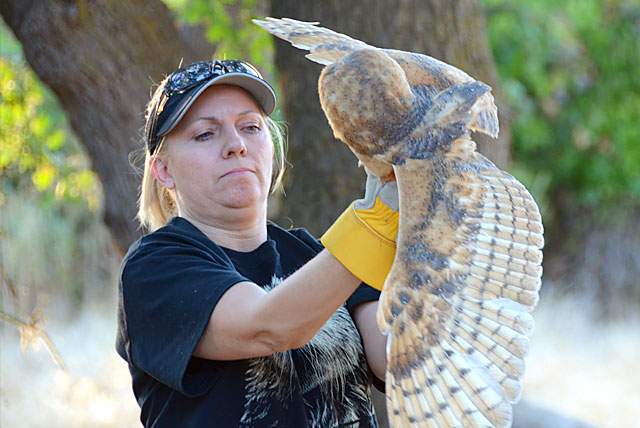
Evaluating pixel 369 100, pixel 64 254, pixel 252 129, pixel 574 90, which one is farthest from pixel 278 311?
pixel 574 90

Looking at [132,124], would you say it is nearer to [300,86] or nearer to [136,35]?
[136,35]

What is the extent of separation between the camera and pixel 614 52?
30.4 feet

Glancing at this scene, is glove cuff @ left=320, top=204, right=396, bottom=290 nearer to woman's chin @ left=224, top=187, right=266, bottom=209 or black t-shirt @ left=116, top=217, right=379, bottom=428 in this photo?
black t-shirt @ left=116, top=217, right=379, bottom=428

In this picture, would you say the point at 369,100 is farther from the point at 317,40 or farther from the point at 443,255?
the point at 317,40

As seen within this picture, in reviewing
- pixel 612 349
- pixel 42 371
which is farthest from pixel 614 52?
pixel 42 371

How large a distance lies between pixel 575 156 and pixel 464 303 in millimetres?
9079

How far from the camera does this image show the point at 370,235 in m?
1.60

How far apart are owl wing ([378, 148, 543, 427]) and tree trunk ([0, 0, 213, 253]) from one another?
243cm

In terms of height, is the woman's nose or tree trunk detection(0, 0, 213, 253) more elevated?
the woman's nose

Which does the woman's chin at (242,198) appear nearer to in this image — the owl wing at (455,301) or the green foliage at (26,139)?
the owl wing at (455,301)

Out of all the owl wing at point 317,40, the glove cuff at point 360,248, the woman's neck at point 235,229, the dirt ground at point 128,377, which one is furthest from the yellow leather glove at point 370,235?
the dirt ground at point 128,377

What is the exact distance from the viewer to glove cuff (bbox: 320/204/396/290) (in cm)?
158

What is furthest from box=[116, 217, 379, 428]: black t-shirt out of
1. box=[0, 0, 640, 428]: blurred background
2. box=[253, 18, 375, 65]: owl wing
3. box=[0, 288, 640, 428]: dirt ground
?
box=[0, 288, 640, 428]: dirt ground

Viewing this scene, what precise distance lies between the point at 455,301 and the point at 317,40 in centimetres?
87
